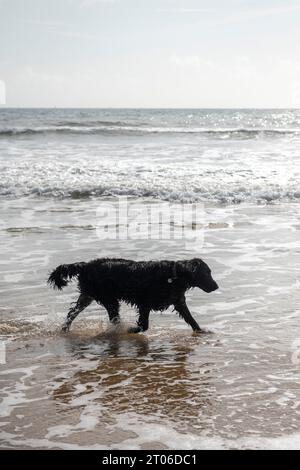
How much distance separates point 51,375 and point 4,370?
482mm

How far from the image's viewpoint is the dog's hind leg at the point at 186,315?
22.1ft

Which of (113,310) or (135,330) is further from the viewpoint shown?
(113,310)

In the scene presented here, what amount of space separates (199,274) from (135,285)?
0.82 meters

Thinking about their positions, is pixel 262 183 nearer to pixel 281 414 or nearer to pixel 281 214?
Answer: pixel 281 214

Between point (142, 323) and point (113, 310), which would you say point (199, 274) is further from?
point (113, 310)

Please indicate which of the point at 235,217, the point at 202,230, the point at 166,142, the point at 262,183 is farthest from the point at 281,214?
the point at 166,142

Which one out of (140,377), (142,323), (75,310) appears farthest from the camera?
(75,310)

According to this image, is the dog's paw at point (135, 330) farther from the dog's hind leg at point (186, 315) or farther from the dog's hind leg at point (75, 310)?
the dog's hind leg at point (75, 310)

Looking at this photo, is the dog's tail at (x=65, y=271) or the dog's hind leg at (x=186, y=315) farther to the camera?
the dog's tail at (x=65, y=271)

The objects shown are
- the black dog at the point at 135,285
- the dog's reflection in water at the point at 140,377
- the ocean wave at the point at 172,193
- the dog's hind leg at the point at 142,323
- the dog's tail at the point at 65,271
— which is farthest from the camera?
the ocean wave at the point at 172,193

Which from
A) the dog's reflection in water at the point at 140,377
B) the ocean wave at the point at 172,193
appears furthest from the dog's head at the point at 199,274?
the ocean wave at the point at 172,193

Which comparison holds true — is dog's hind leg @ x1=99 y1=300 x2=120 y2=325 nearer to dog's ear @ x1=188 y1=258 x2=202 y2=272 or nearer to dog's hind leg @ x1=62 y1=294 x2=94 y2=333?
dog's hind leg @ x1=62 y1=294 x2=94 y2=333

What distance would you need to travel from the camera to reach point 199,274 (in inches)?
277

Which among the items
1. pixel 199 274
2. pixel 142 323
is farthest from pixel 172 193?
pixel 142 323
